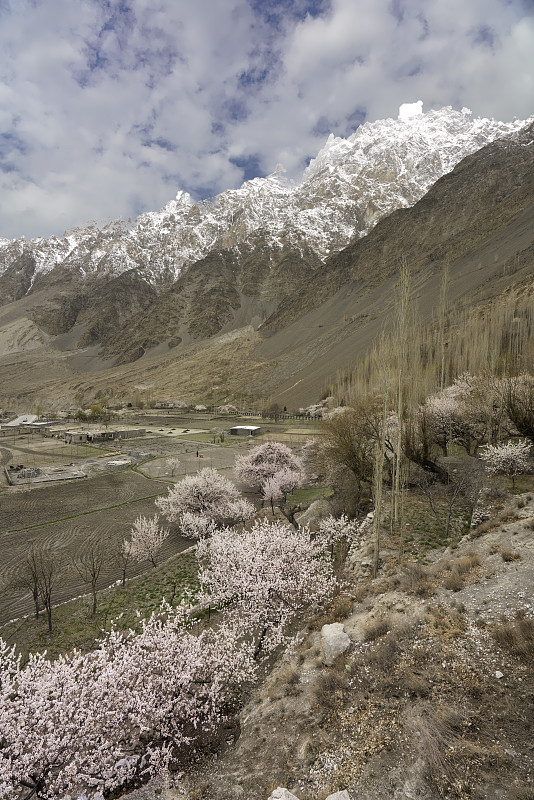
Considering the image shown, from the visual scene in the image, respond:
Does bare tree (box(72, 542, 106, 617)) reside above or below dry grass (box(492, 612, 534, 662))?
below

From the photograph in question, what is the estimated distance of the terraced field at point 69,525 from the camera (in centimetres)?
2116

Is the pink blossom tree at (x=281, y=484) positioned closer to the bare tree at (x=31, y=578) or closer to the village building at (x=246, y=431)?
the bare tree at (x=31, y=578)

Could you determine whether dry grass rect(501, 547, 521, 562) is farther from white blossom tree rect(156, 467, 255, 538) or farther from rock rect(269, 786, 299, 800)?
white blossom tree rect(156, 467, 255, 538)

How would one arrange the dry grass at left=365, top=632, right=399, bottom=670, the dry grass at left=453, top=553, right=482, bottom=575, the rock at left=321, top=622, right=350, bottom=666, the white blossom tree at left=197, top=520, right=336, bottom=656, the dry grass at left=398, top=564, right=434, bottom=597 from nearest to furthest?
1. the dry grass at left=365, top=632, right=399, bottom=670
2. the rock at left=321, top=622, right=350, bottom=666
3. the dry grass at left=398, top=564, right=434, bottom=597
4. the dry grass at left=453, top=553, right=482, bottom=575
5. the white blossom tree at left=197, top=520, right=336, bottom=656

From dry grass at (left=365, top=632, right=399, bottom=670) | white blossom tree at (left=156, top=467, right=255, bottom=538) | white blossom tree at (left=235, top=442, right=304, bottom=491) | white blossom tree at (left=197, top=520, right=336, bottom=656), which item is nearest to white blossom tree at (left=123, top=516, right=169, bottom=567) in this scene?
white blossom tree at (left=156, top=467, right=255, bottom=538)

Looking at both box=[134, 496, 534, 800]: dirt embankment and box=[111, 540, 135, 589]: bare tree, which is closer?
box=[134, 496, 534, 800]: dirt embankment

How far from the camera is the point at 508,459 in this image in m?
20.9

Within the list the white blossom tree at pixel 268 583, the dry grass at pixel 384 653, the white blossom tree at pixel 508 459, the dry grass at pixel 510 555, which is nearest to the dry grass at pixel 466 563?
the dry grass at pixel 510 555

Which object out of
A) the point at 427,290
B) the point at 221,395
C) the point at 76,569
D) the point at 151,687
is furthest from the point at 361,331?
the point at 151,687

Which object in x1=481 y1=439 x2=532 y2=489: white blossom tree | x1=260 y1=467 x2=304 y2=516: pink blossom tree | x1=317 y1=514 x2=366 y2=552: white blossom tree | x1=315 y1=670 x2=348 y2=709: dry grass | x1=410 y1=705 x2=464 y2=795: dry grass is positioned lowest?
x1=260 y1=467 x2=304 y2=516: pink blossom tree

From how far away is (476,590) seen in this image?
10.2 meters

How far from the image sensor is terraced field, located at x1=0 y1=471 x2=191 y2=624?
69.4 feet

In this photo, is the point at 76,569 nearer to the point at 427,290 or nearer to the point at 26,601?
the point at 26,601

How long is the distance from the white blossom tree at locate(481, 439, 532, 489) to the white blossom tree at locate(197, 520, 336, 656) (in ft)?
38.4
